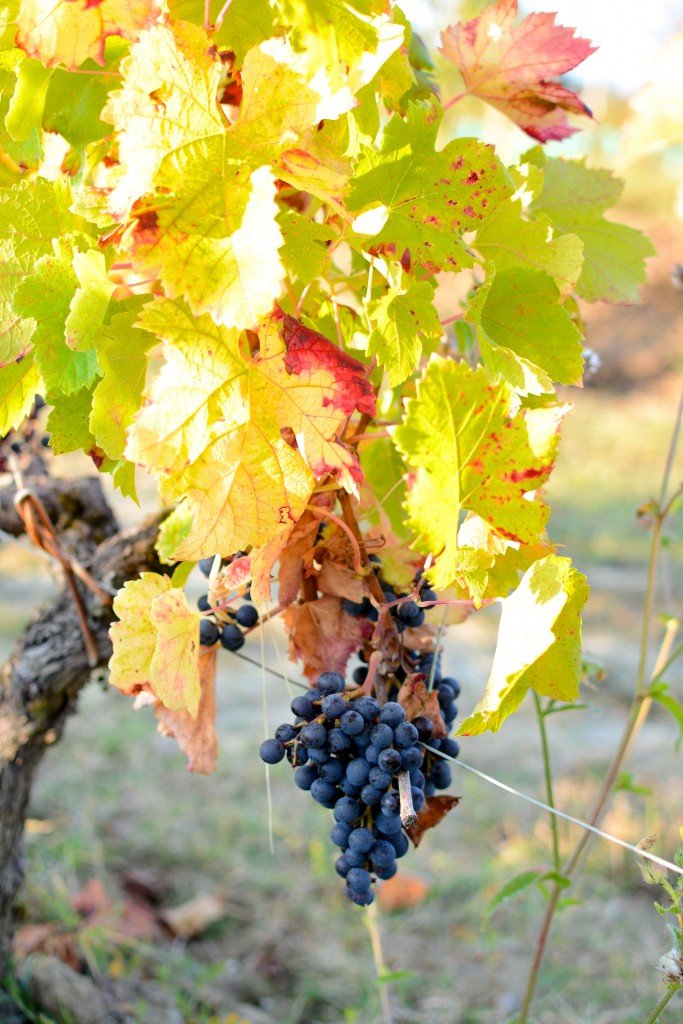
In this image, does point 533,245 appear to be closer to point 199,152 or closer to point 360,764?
point 199,152

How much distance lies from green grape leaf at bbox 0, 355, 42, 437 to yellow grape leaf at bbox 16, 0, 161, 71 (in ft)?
0.73

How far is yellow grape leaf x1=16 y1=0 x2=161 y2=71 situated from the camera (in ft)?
2.02

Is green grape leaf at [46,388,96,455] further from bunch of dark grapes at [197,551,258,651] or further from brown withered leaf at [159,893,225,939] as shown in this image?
brown withered leaf at [159,893,225,939]

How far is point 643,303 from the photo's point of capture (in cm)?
85

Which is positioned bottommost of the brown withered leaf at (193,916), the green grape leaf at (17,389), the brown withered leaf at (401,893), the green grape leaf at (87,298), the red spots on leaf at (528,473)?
the brown withered leaf at (401,893)

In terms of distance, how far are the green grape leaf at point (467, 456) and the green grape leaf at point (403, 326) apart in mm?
42

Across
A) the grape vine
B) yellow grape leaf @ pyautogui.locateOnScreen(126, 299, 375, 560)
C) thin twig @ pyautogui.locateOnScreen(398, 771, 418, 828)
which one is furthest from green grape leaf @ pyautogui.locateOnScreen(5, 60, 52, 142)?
thin twig @ pyautogui.locateOnScreen(398, 771, 418, 828)

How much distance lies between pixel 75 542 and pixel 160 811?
43.3 inches

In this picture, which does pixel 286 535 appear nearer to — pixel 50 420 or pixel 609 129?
pixel 50 420

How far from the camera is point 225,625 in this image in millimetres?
780

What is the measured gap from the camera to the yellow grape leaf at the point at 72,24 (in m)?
0.62

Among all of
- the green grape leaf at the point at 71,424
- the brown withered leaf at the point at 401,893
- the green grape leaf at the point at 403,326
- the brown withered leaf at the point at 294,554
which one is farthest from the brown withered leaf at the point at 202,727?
the brown withered leaf at the point at 401,893

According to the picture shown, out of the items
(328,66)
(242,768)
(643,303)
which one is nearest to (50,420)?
(328,66)

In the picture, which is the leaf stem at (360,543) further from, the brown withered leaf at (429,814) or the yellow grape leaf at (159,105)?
the yellow grape leaf at (159,105)
